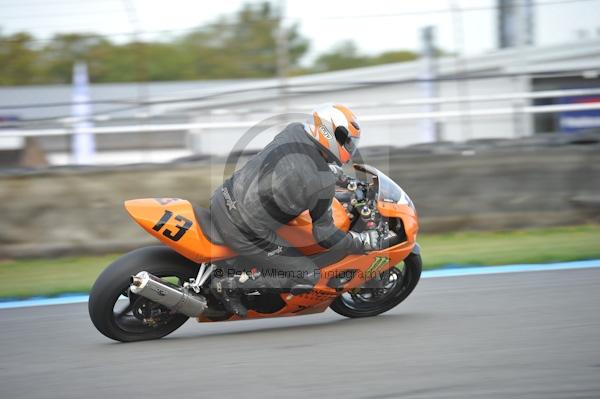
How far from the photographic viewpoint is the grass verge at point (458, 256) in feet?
26.1

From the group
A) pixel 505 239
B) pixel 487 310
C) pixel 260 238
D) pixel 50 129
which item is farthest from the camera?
pixel 50 129

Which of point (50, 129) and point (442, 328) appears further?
point (50, 129)

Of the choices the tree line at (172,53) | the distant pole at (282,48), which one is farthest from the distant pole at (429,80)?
the distant pole at (282,48)

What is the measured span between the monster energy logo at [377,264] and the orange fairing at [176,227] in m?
1.07

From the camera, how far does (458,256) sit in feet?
27.3

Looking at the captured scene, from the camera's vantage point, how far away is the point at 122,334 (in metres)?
5.45

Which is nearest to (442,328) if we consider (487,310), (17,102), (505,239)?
(487,310)

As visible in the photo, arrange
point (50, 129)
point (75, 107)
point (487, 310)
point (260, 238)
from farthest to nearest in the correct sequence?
point (75, 107)
point (50, 129)
point (487, 310)
point (260, 238)

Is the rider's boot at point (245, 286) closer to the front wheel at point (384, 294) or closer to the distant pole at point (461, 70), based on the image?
the front wheel at point (384, 294)

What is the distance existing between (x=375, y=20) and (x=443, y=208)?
3200mm

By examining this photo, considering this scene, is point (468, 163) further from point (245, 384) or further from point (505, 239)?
point (245, 384)

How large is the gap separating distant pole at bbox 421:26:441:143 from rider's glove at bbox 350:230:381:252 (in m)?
4.70

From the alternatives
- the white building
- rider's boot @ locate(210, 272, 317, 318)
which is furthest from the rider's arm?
the white building

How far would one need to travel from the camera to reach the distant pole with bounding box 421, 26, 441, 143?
10.4 meters
